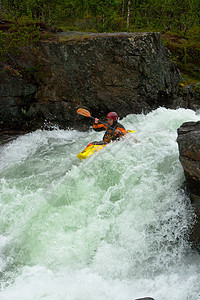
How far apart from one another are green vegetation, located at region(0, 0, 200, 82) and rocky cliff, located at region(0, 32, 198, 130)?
91 cm

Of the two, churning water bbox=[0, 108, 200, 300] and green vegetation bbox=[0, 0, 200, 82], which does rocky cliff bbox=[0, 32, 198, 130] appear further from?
churning water bbox=[0, 108, 200, 300]

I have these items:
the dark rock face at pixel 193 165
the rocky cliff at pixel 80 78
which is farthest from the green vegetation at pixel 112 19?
the dark rock face at pixel 193 165

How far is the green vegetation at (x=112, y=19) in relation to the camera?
Result: 8516 millimetres

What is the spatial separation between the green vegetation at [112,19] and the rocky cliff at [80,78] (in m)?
0.91

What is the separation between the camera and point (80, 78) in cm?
859

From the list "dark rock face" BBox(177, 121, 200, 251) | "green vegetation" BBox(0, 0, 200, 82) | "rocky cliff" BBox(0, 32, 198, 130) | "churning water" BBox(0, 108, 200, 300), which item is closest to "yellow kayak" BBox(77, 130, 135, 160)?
"churning water" BBox(0, 108, 200, 300)

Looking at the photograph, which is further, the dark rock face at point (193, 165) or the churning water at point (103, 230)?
the dark rock face at point (193, 165)

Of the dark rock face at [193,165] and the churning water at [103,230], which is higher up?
the dark rock face at [193,165]

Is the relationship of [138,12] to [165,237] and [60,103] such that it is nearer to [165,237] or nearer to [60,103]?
[60,103]

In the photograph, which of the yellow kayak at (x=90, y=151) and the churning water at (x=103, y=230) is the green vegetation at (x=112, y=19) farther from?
the churning water at (x=103, y=230)

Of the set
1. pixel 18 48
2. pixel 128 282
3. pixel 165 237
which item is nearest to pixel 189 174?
pixel 165 237

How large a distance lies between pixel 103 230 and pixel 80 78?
6.07 metres

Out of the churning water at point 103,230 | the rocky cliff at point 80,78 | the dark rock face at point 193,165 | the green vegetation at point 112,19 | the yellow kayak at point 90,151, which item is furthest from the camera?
the green vegetation at point 112,19

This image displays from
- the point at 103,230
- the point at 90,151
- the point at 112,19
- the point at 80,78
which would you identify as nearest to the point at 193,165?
the point at 103,230
